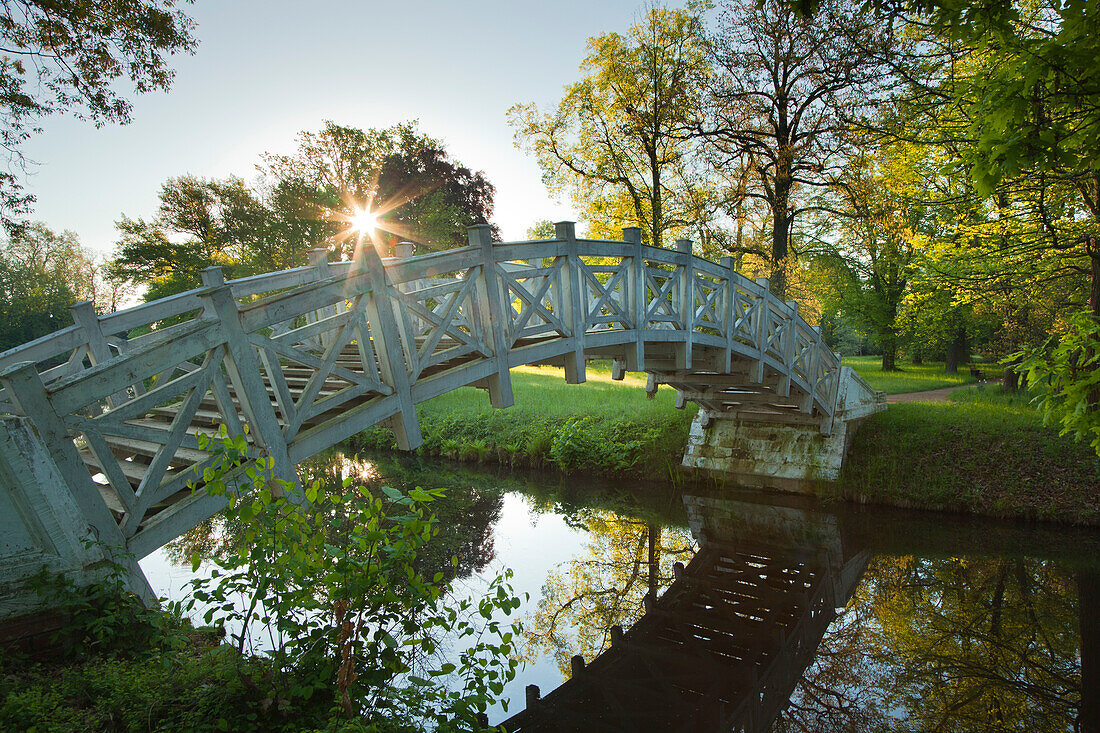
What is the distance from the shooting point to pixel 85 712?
279cm

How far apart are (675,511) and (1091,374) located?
8.75 metres

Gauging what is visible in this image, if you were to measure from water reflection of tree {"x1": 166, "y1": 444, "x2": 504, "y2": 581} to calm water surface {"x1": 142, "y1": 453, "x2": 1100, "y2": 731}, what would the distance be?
0.07m

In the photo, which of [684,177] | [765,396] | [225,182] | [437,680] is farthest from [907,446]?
[225,182]

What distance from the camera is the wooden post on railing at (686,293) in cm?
884

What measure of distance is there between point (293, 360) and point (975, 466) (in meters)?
12.6

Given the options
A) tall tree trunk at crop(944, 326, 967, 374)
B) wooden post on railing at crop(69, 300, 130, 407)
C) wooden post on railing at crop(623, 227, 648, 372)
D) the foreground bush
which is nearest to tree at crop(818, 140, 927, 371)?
tall tree trunk at crop(944, 326, 967, 374)

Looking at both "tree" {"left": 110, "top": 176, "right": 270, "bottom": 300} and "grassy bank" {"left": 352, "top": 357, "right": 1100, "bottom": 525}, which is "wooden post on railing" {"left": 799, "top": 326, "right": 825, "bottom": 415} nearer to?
"grassy bank" {"left": 352, "top": 357, "right": 1100, "bottom": 525}

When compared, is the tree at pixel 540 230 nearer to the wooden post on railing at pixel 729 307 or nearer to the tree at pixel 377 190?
the tree at pixel 377 190

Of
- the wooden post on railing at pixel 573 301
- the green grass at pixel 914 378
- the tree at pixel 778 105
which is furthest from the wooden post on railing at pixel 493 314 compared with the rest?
the green grass at pixel 914 378

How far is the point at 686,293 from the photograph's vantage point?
348 inches

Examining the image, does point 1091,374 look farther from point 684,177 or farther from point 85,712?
point 684,177

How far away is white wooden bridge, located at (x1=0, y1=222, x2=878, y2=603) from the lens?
3607 mm

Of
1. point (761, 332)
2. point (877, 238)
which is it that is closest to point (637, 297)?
point (761, 332)

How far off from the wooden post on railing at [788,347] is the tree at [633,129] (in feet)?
20.5
